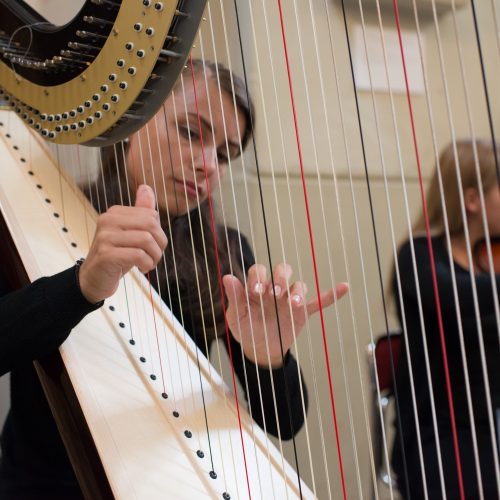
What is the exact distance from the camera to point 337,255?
1.89m

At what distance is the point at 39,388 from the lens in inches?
38.9

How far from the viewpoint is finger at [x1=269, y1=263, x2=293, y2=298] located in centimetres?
79

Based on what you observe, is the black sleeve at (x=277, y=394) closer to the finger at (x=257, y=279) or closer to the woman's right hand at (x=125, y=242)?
the finger at (x=257, y=279)

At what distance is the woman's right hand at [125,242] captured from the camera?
2.38 ft

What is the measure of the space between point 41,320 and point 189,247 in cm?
49

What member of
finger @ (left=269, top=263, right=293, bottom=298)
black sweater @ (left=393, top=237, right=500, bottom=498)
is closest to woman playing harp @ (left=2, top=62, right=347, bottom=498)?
finger @ (left=269, top=263, right=293, bottom=298)

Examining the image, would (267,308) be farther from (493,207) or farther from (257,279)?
(493,207)

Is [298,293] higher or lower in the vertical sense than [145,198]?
lower

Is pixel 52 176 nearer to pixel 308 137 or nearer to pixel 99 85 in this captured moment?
pixel 99 85

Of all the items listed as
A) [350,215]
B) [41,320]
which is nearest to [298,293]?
[41,320]

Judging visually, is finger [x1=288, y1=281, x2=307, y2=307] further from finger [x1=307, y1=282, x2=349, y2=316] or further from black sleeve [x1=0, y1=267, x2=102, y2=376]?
black sleeve [x1=0, y1=267, x2=102, y2=376]

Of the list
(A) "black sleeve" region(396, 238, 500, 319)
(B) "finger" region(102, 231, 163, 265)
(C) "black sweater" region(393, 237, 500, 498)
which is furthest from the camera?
(C) "black sweater" region(393, 237, 500, 498)

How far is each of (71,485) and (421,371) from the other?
57cm

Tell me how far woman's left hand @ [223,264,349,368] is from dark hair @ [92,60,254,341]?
0.07m
